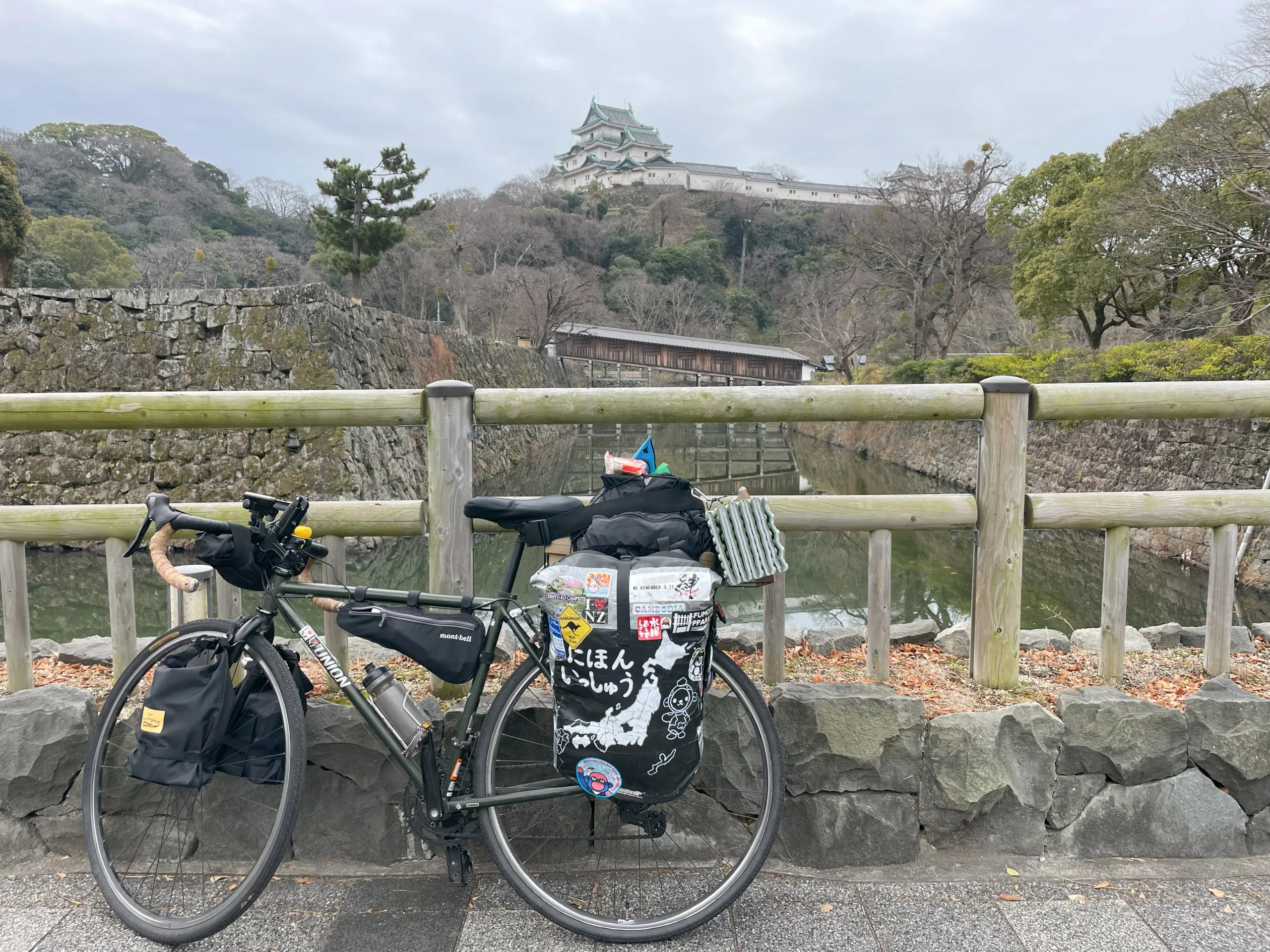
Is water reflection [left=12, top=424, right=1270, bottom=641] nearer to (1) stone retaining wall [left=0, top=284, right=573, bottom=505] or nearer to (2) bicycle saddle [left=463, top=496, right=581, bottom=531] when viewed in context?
(1) stone retaining wall [left=0, top=284, right=573, bottom=505]

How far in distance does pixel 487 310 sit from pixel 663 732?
3552cm

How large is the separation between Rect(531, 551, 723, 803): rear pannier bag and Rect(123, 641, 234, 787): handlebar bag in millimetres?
834

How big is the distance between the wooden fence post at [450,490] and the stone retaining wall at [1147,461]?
4917 mm

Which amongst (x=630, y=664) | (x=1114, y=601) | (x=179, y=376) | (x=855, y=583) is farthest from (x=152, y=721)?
(x=179, y=376)

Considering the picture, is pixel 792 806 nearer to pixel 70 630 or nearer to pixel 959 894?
pixel 959 894

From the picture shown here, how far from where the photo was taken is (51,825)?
7.65ft

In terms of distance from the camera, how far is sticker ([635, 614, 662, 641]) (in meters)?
1.73

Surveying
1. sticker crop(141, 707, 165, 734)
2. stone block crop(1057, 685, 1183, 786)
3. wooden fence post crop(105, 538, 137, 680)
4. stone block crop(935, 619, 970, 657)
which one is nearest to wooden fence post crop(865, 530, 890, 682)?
stone block crop(1057, 685, 1183, 786)

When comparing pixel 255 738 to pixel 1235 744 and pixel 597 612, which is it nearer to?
pixel 597 612

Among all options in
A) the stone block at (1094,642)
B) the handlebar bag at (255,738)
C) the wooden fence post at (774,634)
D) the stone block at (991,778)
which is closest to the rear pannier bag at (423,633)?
the handlebar bag at (255,738)

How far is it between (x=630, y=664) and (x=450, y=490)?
0.92 m

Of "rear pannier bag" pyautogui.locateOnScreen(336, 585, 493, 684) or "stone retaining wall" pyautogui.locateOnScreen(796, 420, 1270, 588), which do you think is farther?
"stone retaining wall" pyautogui.locateOnScreen(796, 420, 1270, 588)

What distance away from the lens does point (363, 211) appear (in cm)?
2133

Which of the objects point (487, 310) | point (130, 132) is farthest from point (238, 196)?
point (487, 310)
